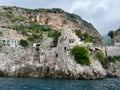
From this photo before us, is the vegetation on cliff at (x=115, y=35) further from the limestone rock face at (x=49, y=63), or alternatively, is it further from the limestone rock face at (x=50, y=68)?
the limestone rock face at (x=50, y=68)

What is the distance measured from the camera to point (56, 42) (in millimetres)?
94812

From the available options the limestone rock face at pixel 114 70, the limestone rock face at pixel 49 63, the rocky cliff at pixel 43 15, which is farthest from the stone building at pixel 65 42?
the rocky cliff at pixel 43 15

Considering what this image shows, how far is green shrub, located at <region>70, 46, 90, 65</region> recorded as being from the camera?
82.9 meters

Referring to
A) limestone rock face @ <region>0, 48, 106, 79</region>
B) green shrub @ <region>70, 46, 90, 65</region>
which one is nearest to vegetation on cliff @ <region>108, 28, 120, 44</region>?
limestone rock face @ <region>0, 48, 106, 79</region>

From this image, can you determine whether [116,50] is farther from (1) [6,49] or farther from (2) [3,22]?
(2) [3,22]

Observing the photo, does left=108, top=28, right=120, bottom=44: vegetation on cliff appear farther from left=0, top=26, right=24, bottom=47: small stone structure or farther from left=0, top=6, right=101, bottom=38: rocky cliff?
left=0, top=6, right=101, bottom=38: rocky cliff

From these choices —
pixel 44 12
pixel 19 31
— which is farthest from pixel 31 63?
pixel 44 12

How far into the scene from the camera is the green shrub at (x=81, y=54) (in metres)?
82.9

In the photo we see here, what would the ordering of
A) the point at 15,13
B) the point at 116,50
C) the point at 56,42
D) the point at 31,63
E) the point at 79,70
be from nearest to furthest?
the point at 79,70 < the point at 31,63 < the point at 56,42 < the point at 116,50 < the point at 15,13

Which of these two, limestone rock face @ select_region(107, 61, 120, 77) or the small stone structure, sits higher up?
the small stone structure

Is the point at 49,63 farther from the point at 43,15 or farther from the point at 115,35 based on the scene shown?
the point at 43,15

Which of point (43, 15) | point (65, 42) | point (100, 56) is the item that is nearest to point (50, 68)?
point (65, 42)

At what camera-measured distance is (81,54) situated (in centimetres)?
8350

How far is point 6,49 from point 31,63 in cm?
944
